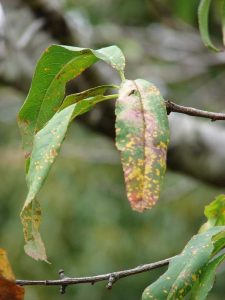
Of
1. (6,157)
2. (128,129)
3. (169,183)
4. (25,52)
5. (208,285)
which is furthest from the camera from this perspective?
(6,157)

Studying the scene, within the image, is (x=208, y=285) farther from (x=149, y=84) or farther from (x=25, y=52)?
(x=25, y=52)

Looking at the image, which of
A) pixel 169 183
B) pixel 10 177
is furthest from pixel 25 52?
pixel 10 177

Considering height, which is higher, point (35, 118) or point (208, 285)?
point (35, 118)

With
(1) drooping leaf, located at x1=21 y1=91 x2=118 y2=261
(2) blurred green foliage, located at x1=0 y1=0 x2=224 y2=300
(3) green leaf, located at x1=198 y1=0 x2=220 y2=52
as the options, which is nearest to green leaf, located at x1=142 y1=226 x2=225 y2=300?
(1) drooping leaf, located at x1=21 y1=91 x2=118 y2=261

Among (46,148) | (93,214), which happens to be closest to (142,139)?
(46,148)

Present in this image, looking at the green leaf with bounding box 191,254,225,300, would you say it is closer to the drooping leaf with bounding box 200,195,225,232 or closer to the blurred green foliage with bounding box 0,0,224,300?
the drooping leaf with bounding box 200,195,225,232

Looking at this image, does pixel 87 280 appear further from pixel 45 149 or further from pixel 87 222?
pixel 87 222

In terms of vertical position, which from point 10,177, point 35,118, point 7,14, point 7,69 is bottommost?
point 10,177
